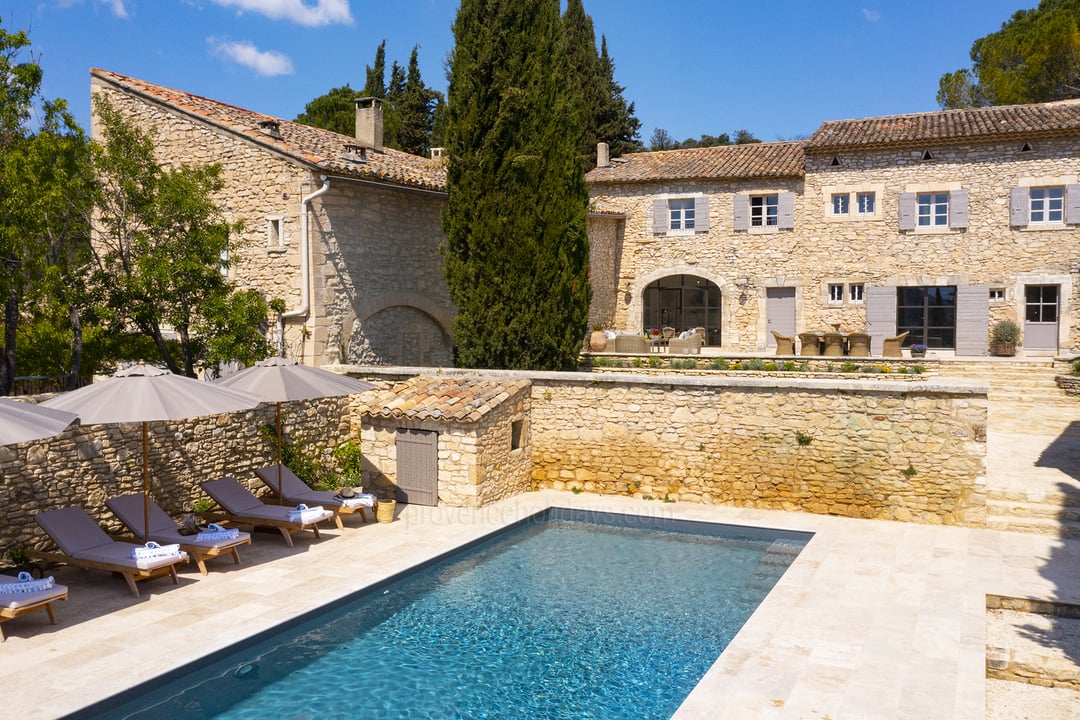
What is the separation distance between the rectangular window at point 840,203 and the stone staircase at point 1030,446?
21.9 feet

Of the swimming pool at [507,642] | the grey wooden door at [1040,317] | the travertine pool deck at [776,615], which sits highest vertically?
the grey wooden door at [1040,317]

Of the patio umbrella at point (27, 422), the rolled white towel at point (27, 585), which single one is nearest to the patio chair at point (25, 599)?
the rolled white towel at point (27, 585)

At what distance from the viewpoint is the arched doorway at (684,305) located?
28781 mm

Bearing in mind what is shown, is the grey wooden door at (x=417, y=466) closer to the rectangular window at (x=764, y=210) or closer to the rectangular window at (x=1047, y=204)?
the rectangular window at (x=764, y=210)

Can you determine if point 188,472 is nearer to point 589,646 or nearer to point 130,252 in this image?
point 130,252

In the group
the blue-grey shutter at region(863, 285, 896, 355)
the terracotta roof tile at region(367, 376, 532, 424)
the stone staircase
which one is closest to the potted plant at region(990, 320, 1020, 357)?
the stone staircase

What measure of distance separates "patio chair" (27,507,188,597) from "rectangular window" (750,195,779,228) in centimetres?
2045

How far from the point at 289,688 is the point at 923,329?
72.0 ft

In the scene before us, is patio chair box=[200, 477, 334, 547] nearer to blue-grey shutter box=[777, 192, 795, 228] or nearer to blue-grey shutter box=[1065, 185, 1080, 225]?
blue-grey shutter box=[777, 192, 795, 228]

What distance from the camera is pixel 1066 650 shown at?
7551 mm

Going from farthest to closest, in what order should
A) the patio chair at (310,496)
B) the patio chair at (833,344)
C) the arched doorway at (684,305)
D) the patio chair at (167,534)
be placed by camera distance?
the arched doorway at (684,305)
the patio chair at (833,344)
the patio chair at (310,496)
the patio chair at (167,534)

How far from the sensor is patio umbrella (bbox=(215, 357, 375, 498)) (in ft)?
36.4

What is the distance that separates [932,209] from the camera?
2353 cm

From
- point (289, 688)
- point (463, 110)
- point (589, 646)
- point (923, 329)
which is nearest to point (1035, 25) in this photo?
point (923, 329)
